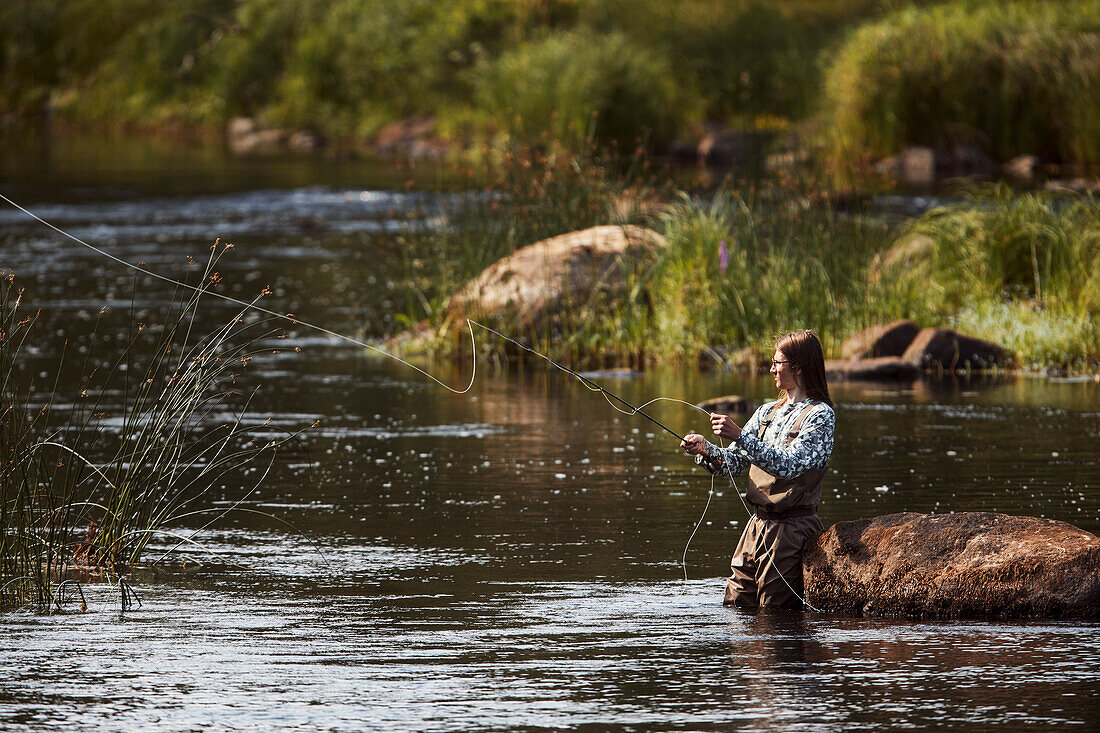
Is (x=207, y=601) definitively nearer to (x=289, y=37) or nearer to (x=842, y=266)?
(x=842, y=266)

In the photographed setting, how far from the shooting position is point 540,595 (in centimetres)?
812

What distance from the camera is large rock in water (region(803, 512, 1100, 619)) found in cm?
735

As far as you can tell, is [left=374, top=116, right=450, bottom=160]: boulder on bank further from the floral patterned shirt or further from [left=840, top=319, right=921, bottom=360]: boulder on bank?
the floral patterned shirt

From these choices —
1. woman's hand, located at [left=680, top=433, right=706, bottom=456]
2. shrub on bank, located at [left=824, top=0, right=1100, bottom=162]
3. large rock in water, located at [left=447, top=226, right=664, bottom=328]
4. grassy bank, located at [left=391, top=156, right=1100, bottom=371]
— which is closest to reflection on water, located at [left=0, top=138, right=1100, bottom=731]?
woman's hand, located at [left=680, top=433, right=706, bottom=456]

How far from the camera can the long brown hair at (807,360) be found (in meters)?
7.62

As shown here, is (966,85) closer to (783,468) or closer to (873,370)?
(873,370)

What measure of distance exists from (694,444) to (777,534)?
689 mm

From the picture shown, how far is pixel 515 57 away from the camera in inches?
1917

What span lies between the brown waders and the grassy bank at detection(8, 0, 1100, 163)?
36.7 ft

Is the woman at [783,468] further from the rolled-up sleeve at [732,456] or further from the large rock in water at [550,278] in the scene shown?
the large rock in water at [550,278]

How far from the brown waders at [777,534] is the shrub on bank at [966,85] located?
29170 mm

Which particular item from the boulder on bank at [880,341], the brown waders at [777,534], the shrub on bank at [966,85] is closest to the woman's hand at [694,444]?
the brown waders at [777,534]

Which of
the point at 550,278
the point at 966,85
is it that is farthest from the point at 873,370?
the point at 966,85

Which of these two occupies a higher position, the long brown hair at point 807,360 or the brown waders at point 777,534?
the long brown hair at point 807,360
